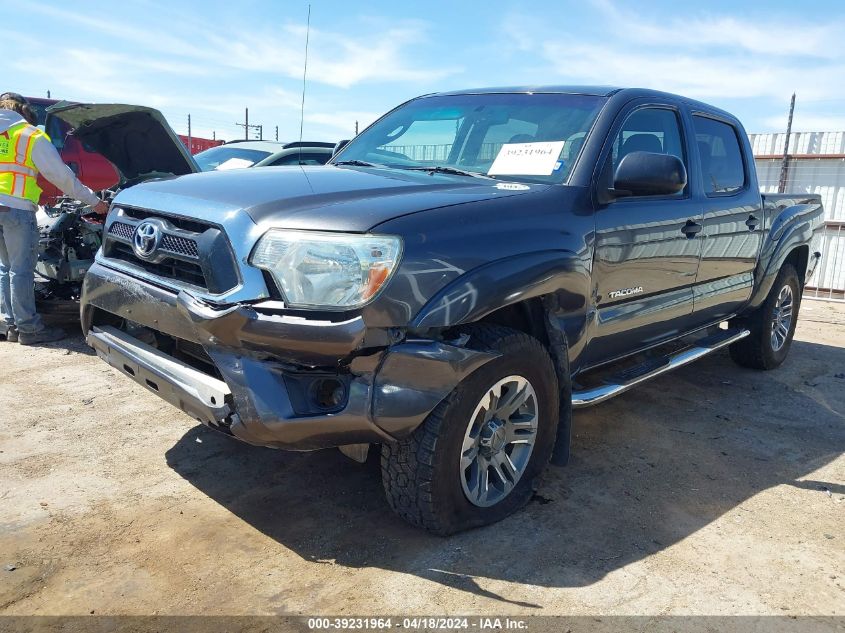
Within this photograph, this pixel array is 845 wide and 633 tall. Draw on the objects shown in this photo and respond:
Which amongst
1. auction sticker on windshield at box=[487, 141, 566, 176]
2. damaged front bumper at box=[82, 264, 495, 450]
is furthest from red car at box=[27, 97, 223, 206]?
damaged front bumper at box=[82, 264, 495, 450]

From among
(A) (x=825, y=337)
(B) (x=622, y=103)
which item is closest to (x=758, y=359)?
(A) (x=825, y=337)

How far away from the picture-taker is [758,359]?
5.53 metres

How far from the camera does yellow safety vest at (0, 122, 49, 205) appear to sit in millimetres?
5449

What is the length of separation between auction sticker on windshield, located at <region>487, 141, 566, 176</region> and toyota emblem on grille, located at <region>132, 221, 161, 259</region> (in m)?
1.59

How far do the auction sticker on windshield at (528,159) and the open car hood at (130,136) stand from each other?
3.31m

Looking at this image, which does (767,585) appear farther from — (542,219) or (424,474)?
(542,219)

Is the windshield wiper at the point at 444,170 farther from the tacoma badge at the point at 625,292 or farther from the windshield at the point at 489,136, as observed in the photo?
the tacoma badge at the point at 625,292

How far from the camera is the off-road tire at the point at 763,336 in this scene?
5344 mm

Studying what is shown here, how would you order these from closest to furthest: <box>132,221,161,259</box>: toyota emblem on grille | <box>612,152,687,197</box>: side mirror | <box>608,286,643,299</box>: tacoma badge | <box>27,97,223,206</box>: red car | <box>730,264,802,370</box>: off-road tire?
<box>132,221,161,259</box>: toyota emblem on grille
<box>612,152,687,197</box>: side mirror
<box>608,286,643,299</box>: tacoma badge
<box>730,264,802,370</box>: off-road tire
<box>27,97,223,206</box>: red car


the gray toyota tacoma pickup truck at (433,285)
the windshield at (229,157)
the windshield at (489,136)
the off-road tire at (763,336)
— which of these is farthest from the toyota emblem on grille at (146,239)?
the windshield at (229,157)

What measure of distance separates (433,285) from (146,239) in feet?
4.11

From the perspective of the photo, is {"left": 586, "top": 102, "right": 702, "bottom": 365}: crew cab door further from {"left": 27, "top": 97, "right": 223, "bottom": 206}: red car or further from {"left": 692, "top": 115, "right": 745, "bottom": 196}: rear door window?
{"left": 27, "top": 97, "right": 223, "bottom": 206}: red car

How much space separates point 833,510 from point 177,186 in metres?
3.43

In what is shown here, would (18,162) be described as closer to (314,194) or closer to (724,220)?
(314,194)
